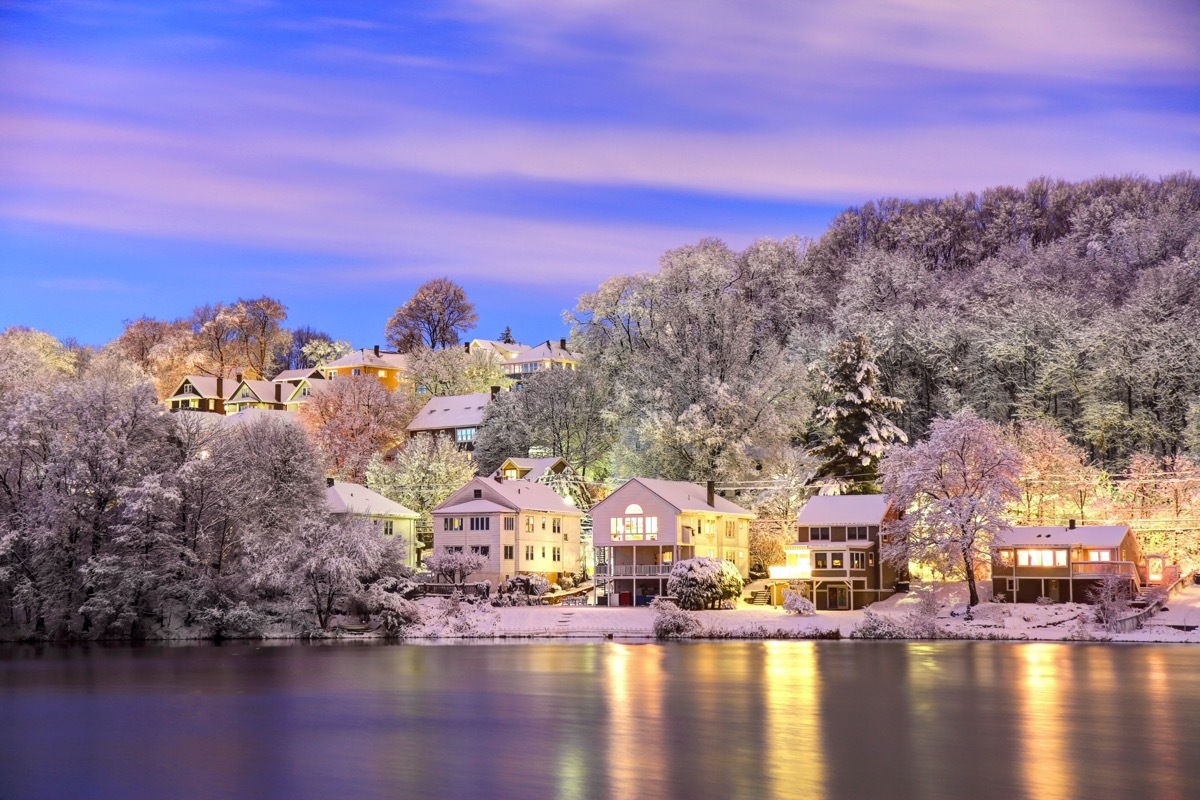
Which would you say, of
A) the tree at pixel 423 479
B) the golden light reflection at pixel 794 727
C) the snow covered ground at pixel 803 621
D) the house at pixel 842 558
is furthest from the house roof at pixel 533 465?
Result: the golden light reflection at pixel 794 727

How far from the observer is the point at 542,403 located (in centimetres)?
9962

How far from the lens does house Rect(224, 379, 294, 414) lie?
432ft

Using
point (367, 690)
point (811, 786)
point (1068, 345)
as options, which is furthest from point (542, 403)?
point (811, 786)

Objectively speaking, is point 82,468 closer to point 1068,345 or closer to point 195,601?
point 195,601

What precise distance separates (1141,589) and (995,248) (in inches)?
2218

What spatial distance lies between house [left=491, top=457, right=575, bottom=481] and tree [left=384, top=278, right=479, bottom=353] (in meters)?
60.1

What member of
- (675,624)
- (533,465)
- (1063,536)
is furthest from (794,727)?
(533,465)

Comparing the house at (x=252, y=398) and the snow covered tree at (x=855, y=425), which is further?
the house at (x=252, y=398)

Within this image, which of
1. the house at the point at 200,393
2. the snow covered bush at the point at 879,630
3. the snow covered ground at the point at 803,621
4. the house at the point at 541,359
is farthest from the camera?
the house at the point at 541,359

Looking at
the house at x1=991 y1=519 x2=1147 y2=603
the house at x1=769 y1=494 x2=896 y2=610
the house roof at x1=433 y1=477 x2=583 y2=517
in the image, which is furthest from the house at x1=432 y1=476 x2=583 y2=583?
the house at x1=991 y1=519 x2=1147 y2=603

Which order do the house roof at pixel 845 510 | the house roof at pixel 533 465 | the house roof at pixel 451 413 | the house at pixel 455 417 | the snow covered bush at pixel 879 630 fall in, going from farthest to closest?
the house roof at pixel 451 413 < the house at pixel 455 417 < the house roof at pixel 533 465 < the house roof at pixel 845 510 < the snow covered bush at pixel 879 630

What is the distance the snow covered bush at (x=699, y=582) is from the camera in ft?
222

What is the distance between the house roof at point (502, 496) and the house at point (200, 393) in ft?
171

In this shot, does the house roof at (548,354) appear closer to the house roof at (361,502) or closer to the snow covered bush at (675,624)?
the house roof at (361,502)
